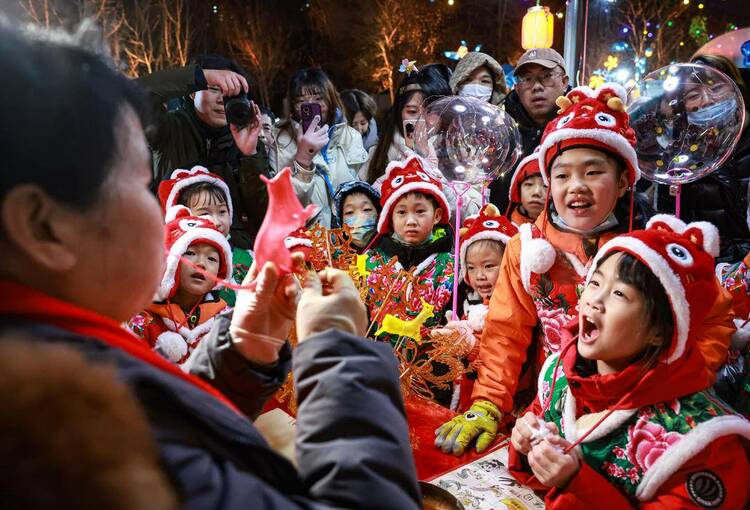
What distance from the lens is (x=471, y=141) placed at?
→ 2.33 m

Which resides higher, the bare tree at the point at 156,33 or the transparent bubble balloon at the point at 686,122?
the bare tree at the point at 156,33

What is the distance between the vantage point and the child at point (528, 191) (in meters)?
2.63

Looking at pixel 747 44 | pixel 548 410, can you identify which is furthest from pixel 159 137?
pixel 747 44

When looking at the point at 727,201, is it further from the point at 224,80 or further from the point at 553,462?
the point at 224,80

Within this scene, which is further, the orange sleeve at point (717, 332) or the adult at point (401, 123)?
the adult at point (401, 123)

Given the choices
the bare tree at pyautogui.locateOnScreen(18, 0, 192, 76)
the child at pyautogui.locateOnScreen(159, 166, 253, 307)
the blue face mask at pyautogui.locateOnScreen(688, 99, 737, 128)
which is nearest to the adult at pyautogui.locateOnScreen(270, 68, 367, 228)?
the child at pyautogui.locateOnScreen(159, 166, 253, 307)

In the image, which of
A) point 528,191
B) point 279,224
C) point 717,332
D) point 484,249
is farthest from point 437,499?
point 528,191

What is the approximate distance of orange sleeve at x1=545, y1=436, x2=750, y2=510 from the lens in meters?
1.15

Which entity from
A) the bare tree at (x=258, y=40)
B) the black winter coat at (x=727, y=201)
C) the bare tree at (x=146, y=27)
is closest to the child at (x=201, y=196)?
the black winter coat at (x=727, y=201)

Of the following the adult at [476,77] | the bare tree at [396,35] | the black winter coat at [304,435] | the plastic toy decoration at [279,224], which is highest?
the bare tree at [396,35]

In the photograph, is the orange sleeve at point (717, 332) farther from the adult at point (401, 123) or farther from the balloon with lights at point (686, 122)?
the adult at point (401, 123)

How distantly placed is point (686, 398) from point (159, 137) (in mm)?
2737

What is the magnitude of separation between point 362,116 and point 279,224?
166 inches

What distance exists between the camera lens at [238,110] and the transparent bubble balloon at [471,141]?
4.03ft
